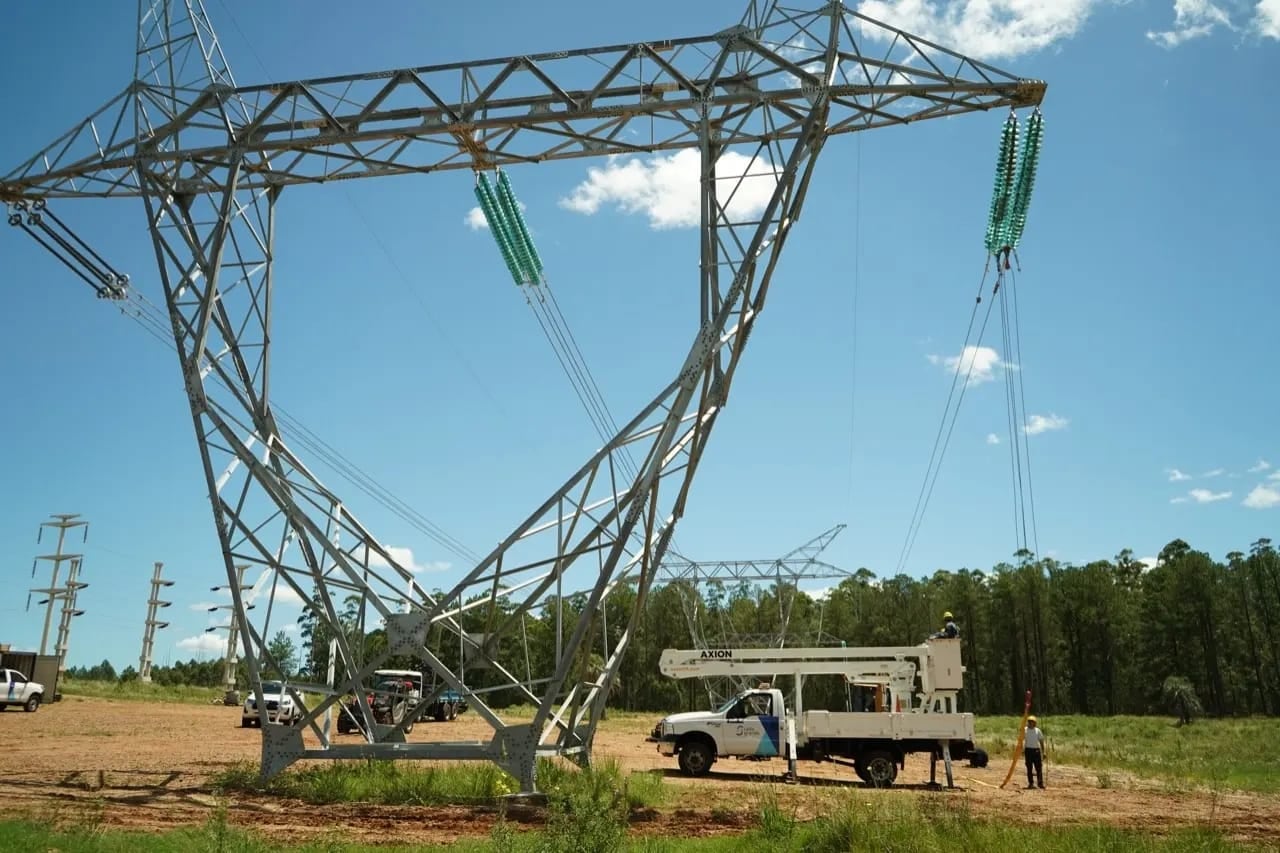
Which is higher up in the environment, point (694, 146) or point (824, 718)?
point (694, 146)

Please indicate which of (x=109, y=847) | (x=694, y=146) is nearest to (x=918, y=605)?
(x=694, y=146)

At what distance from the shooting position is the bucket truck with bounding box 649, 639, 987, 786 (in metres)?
20.6

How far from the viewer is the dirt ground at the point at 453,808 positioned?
13.3 m

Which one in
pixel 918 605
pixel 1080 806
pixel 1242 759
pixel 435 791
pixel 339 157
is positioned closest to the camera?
pixel 435 791

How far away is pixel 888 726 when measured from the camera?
20641 mm

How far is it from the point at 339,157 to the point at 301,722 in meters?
10.5

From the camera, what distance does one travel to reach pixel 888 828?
1081 cm

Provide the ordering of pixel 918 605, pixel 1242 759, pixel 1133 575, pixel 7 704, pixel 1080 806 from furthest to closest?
pixel 1133 575 → pixel 918 605 → pixel 7 704 → pixel 1242 759 → pixel 1080 806

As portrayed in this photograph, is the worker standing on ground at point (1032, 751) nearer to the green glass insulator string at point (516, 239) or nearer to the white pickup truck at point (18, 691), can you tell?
the green glass insulator string at point (516, 239)

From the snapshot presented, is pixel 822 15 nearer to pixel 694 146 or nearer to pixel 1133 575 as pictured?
pixel 694 146

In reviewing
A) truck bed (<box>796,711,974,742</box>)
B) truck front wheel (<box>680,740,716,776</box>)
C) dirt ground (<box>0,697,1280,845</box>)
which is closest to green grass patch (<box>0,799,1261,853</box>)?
dirt ground (<box>0,697,1280,845</box>)

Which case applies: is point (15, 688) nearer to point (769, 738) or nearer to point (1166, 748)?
point (769, 738)

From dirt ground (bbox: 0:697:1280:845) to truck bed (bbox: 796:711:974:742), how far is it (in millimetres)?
1050

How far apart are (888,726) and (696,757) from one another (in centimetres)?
438
